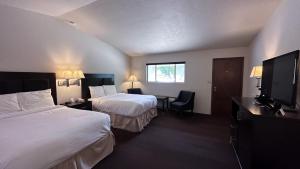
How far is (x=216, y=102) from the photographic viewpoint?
4895mm

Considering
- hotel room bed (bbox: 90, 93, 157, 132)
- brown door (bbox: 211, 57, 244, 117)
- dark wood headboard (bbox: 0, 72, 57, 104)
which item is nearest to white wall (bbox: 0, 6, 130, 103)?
dark wood headboard (bbox: 0, 72, 57, 104)

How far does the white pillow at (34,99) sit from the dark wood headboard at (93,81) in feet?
3.92

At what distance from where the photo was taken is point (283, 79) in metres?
1.71

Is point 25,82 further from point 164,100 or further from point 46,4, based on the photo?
point 164,100

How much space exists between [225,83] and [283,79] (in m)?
3.15

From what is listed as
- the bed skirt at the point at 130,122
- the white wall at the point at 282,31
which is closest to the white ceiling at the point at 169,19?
the white wall at the point at 282,31

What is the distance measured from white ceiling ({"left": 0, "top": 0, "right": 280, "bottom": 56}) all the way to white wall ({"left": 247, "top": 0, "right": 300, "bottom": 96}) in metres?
0.23

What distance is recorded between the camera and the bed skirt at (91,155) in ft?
6.09

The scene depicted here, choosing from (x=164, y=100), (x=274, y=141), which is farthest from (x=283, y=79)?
(x=164, y=100)

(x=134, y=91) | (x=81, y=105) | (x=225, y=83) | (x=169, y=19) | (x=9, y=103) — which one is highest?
(x=169, y=19)

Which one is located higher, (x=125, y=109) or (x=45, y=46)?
(x=45, y=46)

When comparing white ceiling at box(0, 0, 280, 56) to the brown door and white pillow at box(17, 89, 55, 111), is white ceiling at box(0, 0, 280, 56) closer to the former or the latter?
the brown door

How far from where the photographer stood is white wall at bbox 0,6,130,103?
9.22 feet

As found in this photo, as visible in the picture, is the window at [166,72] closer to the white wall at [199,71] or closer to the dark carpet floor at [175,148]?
the white wall at [199,71]
